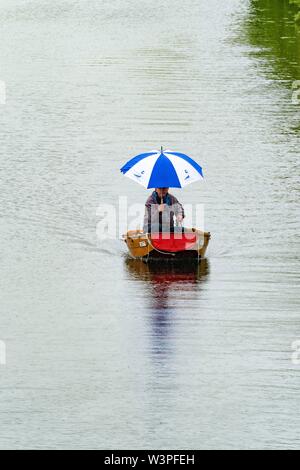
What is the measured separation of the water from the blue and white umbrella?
1.49m

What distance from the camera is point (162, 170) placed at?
2531cm

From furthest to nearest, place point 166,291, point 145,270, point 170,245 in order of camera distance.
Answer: point 145,270
point 170,245
point 166,291

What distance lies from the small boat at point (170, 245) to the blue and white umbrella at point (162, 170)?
0.80 metres

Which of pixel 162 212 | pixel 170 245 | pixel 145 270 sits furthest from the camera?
pixel 145 270

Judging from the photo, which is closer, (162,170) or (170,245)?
(170,245)

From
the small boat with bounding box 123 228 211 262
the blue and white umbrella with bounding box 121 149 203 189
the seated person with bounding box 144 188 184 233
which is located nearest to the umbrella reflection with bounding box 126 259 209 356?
the small boat with bounding box 123 228 211 262

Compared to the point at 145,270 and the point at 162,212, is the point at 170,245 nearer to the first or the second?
the point at 162,212

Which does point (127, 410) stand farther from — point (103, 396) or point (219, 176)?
point (219, 176)

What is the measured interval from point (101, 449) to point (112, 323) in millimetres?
Answer: 5057

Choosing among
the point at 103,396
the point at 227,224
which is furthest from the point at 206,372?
the point at 227,224

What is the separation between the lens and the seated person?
25250 mm

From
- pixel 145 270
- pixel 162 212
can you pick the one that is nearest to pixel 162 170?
pixel 162 212

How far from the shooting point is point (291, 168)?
3488 centimetres

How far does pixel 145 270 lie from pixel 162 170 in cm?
168
